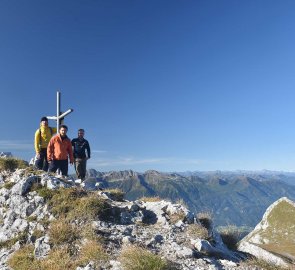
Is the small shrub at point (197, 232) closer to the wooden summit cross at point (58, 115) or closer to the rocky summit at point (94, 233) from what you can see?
the rocky summit at point (94, 233)

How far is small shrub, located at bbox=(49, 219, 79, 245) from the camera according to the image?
1204cm

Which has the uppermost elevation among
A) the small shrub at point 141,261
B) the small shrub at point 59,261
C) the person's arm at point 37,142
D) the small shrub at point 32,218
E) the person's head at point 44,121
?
the person's head at point 44,121

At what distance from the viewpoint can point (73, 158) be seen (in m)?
21.2

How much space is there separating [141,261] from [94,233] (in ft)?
9.64

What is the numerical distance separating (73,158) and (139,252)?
39.3 ft

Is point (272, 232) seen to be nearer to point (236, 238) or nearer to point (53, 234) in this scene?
point (236, 238)

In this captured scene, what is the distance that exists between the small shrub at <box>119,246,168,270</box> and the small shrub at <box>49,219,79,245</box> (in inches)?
103

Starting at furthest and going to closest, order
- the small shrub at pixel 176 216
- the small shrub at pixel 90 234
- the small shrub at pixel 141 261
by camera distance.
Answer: the small shrub at pixel 176 216 < the small shrub at pixel 90 234 < the small shrub at pixel 141 261

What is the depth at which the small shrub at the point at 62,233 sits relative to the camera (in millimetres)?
12039

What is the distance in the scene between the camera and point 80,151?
2233 centimetres

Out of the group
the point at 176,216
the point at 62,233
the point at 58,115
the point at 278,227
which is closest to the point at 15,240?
the point at 62,233

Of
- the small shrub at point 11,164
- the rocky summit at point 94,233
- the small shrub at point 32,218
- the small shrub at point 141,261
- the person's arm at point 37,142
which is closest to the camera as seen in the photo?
the small shrub at point 141,261

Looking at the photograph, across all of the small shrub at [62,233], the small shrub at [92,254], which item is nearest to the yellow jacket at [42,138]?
the small shrub at [62,233]

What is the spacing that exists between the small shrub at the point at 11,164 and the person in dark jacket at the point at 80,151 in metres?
3.13
